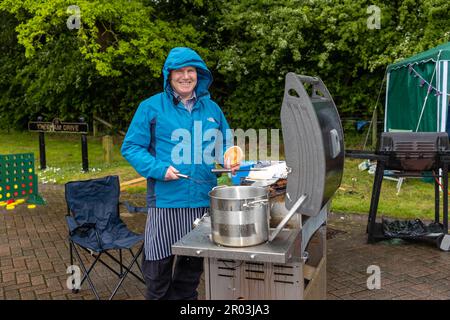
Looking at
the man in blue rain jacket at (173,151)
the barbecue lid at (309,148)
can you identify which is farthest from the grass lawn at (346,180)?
the barbecue lid at (309,148)

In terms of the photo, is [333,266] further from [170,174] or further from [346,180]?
[346,180]

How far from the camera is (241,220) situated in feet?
7.04

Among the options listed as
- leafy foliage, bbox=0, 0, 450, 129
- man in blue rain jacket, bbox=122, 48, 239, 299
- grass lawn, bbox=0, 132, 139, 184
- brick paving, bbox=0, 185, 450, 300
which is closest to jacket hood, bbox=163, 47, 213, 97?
man in blue rain jacket, bbox=122, 48, 239, 299

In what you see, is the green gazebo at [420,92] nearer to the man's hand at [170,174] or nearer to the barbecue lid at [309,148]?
the barbecue lid at [309,148]

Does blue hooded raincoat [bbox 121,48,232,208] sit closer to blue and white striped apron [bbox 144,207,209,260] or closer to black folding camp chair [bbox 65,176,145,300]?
blue and white striped apron [bbox 144,207,209,260]

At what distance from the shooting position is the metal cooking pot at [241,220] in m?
2.13

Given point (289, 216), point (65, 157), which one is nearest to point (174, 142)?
point (289, 216)

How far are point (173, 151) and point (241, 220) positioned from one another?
2.73 ft

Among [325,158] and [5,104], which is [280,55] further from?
[5,104]

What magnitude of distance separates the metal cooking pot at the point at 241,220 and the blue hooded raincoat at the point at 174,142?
0.62 metres

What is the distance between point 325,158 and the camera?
2.16 meters

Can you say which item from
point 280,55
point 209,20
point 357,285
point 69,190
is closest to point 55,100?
point 209,20

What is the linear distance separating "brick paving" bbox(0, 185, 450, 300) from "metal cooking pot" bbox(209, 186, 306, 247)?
1859 mm

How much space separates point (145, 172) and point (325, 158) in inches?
42.0
